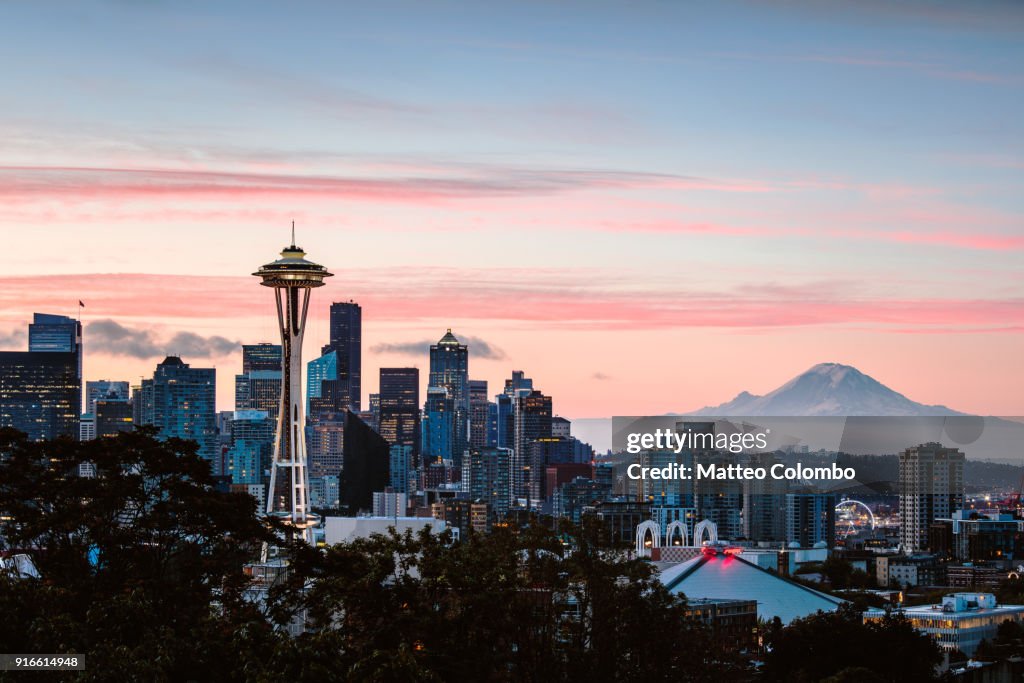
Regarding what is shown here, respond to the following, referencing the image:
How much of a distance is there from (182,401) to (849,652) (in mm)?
124468

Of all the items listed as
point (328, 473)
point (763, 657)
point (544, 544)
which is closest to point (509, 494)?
point (328, 473)

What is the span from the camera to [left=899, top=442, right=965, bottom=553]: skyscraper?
100m

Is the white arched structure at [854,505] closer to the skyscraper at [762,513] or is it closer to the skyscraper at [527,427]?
the skyscraper at [762,513]

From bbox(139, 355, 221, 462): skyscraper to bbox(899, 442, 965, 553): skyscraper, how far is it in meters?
63.4

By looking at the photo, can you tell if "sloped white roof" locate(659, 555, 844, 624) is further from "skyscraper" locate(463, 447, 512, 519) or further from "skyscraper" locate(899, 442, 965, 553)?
"skyscraper" locate(463, 447, 512, 519)

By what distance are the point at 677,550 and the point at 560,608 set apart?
177 feet

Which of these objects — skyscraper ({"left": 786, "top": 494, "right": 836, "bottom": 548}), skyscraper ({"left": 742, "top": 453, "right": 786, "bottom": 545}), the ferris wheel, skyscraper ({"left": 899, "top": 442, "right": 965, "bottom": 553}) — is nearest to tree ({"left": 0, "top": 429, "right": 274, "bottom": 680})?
skyscraper ({"left": 899, "top": 442, "right": 965, "bottom": 553})

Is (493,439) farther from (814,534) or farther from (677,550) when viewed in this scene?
(677,550)

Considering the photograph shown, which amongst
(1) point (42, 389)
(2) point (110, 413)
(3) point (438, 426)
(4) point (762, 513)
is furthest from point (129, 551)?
(3) point (438, 426)

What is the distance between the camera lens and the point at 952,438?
7881cm

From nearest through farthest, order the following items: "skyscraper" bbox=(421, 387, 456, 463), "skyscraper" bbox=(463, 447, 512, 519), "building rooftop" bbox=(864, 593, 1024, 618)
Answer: "building rooftop" bbox=(864, 593, 1024, 618)
"skyscraper" bbox=(463, 447, 512, 519)
"skyscraper" bbox=(421, 387, 456, 463)

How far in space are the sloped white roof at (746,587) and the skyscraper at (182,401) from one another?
92136 mm

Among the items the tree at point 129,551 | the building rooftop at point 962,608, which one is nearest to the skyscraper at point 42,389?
the building rooftop at point 962,608

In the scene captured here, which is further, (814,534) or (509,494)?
(509,494)
